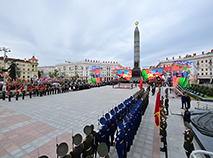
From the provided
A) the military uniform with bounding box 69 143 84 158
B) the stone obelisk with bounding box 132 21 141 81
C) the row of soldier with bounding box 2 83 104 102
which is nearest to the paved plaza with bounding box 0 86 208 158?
the military uniform with bounding box 69 143 84 158

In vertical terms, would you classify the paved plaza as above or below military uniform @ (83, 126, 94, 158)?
below

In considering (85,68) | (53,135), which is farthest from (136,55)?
(85,68)

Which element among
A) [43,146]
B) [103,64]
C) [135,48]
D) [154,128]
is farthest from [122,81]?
[43,146]

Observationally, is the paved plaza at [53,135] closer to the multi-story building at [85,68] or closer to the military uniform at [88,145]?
the military uniform at [88,145]

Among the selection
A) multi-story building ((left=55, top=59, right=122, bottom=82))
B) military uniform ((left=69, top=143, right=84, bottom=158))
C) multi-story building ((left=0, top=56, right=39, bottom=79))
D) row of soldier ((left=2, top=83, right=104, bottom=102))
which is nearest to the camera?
military uniform ((left=69, top=143, right=84, bottom=158))

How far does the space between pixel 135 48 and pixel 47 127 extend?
110 feet

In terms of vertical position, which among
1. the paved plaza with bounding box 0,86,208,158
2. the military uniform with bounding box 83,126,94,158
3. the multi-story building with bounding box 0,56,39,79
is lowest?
the paved plaza with bounding box 0,86,208,158

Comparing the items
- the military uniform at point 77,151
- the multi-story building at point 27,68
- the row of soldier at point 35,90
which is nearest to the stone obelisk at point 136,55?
the row of soldier at point 35,90

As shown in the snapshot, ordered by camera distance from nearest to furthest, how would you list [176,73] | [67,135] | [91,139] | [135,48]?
1. [91,139]
2. [67,135]
3. [176,73]
4. [135,48]

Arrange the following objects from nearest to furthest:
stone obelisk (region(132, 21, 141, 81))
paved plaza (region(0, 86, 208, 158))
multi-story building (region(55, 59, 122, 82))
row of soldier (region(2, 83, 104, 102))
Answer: paved plaza (region(0, 86, 208, 158))
row of soldier (region(2, 83, 104, 102))
stone obelisk (region(132, 21, 141, 81))
multi-story building (region(55, 59, 122, 82))

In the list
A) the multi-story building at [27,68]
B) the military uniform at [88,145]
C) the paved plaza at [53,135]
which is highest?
the multi-story building at [27,68]

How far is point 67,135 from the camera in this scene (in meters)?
4.49

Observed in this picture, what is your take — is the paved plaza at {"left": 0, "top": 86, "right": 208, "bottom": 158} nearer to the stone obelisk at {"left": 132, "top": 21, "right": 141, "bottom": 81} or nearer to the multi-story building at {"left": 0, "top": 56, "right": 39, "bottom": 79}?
the stone obelisk at {"left": 132, "top": 21, "right": 141, "bottom": 81}

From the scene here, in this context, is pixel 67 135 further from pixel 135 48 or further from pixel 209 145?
pixel 135 48
